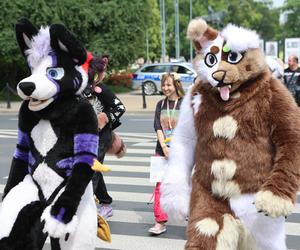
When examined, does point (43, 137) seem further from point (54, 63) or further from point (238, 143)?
point (238, 143)

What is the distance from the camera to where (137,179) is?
8242 mm

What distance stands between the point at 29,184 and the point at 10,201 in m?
0.16

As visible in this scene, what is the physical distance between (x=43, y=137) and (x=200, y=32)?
3.90ft

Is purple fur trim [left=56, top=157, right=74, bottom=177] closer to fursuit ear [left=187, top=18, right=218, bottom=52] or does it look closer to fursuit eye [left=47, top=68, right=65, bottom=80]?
fursuit eye [left=47, top=68, right=65, bottom=80]

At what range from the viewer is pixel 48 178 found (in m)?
3.54

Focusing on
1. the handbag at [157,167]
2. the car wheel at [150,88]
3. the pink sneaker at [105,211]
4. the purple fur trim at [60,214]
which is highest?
the purple fur trim at [60,214]

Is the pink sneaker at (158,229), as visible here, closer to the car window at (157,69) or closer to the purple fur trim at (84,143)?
the purple fur trim at (84,143)

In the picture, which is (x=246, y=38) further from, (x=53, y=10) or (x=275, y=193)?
(x=53, y=10)

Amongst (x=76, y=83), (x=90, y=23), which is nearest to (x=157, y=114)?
(x=76, y=83)

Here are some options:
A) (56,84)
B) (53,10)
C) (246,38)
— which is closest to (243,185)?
(246,38)

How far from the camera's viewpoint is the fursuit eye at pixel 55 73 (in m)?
3.59

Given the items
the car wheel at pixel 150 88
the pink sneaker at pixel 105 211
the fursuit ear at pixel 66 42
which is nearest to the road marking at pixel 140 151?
the pink sneaker at pixel 105 211

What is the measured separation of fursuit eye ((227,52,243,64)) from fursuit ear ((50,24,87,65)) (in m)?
0.94

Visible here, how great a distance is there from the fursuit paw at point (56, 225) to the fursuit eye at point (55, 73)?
2.72 feet
